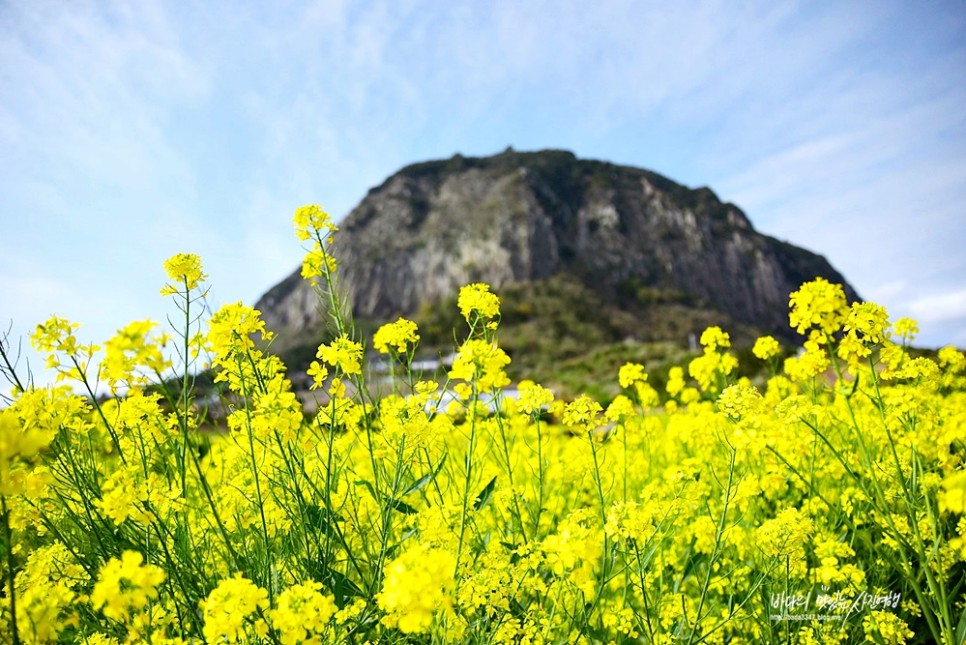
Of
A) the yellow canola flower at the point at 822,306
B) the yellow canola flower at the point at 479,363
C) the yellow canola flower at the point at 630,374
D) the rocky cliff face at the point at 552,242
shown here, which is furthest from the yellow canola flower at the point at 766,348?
the rocky cliff face at the point at 552,242

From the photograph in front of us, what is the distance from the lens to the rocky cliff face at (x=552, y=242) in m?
71.9

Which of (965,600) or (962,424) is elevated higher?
(962,424)

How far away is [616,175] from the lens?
93.5m

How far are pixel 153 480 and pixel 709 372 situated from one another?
3.32 meters

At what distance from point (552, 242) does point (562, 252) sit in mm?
2012

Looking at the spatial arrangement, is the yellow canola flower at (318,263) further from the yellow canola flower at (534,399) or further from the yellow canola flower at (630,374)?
the yellow canola flower at (630,374)

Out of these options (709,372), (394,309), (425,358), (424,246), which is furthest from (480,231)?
(709,372)

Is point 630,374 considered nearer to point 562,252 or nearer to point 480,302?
point 480,302

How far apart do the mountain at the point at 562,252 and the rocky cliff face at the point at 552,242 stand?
0.23 m

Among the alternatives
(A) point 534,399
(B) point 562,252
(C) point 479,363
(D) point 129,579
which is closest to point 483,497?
(A) point 534,399

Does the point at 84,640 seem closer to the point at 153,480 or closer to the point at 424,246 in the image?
the point at 153,480

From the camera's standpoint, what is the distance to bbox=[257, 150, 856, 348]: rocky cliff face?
71875 mm

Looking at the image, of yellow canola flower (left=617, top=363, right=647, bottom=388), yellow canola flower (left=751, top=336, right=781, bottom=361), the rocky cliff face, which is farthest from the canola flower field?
the rocky cliff face

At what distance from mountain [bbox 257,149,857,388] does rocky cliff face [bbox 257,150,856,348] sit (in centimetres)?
23
